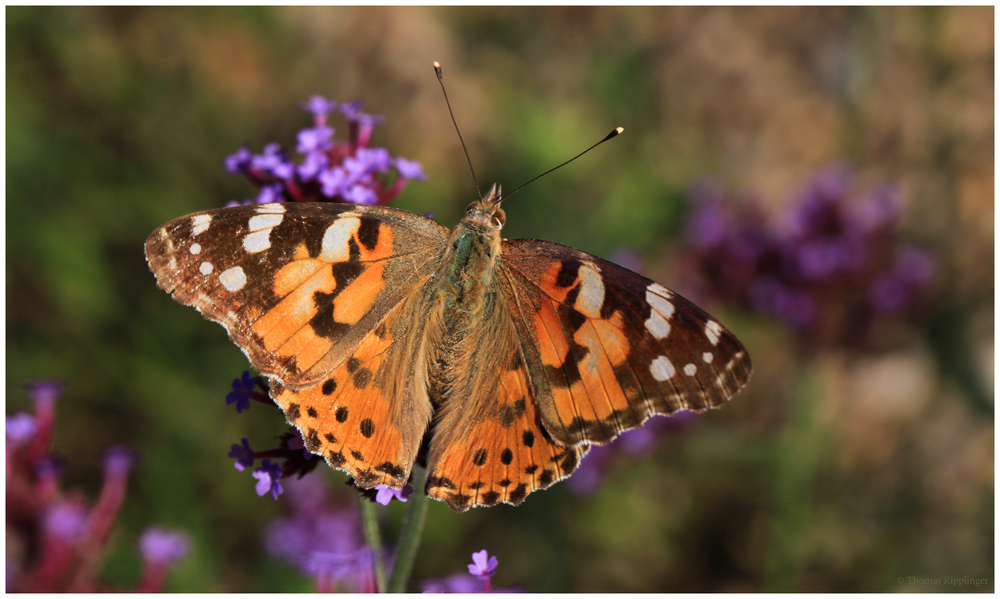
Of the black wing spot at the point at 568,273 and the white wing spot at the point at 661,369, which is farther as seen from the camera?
the black wing spot at the point at 568,273

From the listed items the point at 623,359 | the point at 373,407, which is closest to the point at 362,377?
the point at 373,407

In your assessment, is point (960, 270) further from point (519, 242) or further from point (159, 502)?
point (159, 502)

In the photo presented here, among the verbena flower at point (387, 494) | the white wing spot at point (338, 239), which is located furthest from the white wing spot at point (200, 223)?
the verbena flower at point (387, 494)

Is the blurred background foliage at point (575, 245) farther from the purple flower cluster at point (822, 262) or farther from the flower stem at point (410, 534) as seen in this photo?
the flower stem at point (410, 534)

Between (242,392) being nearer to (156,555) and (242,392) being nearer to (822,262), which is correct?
(156,555)

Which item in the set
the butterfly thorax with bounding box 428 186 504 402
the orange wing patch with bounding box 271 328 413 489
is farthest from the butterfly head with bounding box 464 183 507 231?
the orange wing patch with bounding box 271 328 413 489

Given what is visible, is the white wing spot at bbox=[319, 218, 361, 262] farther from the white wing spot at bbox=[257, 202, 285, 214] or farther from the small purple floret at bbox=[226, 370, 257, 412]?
the small purple floret at bbox=[226, 370, 257, 412]

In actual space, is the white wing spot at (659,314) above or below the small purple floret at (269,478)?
above

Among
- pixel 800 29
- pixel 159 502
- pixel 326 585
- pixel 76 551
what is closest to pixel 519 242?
pixel 326 585
